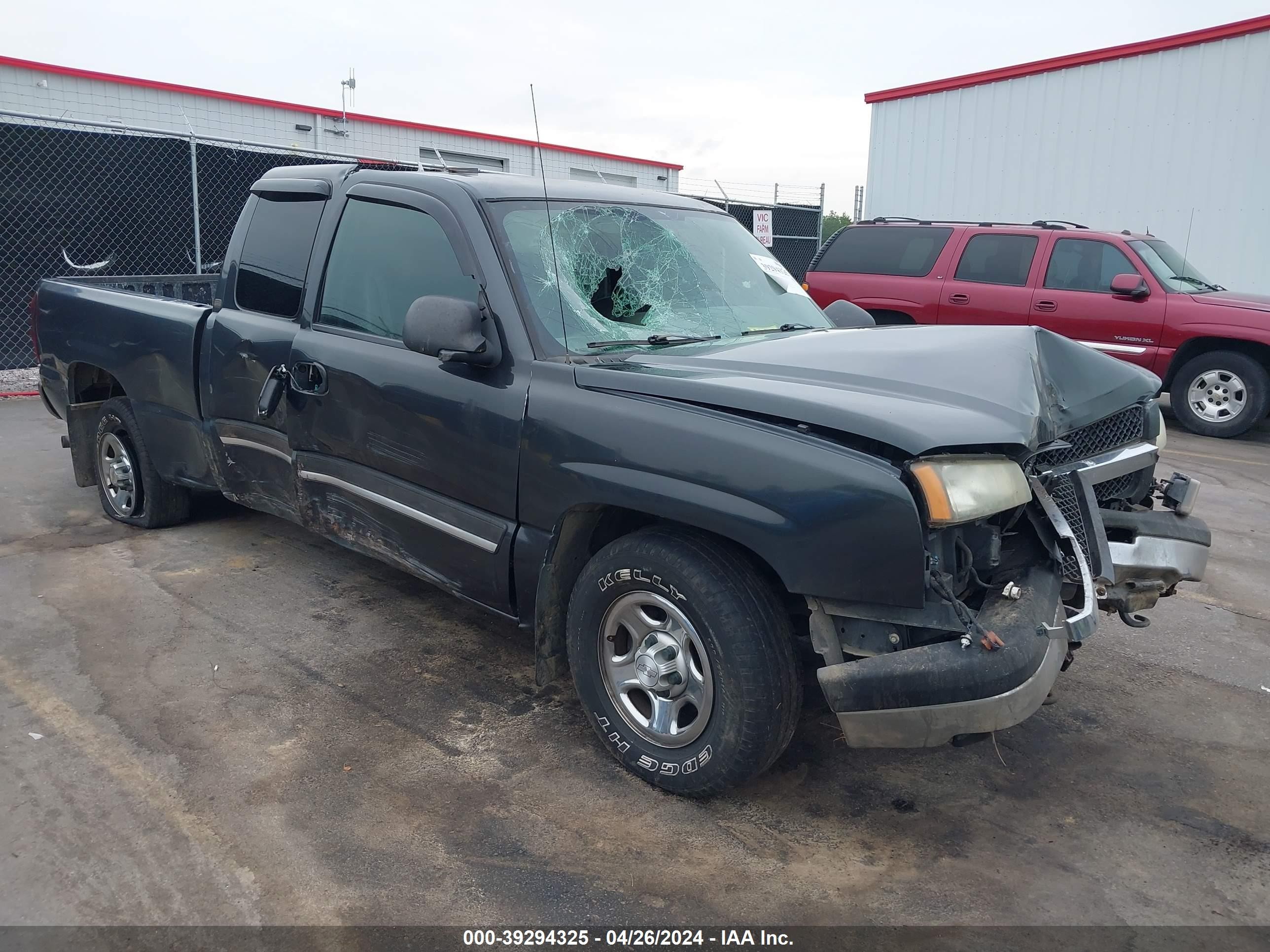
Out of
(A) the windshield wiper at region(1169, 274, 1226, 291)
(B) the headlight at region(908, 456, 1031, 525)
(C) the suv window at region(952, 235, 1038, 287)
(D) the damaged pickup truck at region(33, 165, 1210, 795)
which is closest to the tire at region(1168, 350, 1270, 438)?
(A) the windshield wiper at region(1169, 274, 1226, 291)

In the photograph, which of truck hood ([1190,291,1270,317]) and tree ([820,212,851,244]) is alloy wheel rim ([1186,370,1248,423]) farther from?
tree ([820,212,851,244])

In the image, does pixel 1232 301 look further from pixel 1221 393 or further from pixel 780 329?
pixel 780 329

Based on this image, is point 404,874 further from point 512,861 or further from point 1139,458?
point 1139,458

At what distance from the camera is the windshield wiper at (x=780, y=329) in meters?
3.83

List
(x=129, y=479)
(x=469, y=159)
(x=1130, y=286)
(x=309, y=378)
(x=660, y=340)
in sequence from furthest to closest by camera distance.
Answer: (x=469, y=159), (x=1130, y=286), (x=129, y=479), (x=309, y=378), (x=660, y=340)

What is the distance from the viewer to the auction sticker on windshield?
4320mm

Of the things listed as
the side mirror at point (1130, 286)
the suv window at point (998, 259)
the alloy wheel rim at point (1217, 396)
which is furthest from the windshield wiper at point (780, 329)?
the alloy wheel rim at point (1217, 396)

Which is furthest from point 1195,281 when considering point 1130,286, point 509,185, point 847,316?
point 509,185

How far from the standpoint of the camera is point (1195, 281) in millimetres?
9711

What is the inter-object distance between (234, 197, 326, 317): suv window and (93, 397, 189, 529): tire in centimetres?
135

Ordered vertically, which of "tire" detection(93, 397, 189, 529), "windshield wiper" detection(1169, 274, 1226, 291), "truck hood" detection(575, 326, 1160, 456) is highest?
"windshield wiper" detection(1169, 274, 1226, 291)

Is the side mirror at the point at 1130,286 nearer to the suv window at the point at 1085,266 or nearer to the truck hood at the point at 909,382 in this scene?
the suv window at the point at 1085,266

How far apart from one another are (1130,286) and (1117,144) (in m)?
5.88

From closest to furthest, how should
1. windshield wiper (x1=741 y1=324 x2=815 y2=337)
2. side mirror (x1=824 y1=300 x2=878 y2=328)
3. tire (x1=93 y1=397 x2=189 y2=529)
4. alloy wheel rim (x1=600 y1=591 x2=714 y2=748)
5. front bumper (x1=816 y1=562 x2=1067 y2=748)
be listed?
1. front bumper (x1=816 y1=562 x2=1067 y2=748)
2. alloy wheel rim (x1=600 y1=591 x2=714 y2=748)
3. windshield wiper (x1=741 y1=324 x2=815 y2=337)
4. side mirror (x1=824 y1=300 x2=878 y2=328)
5. tire (x1=93 y1=397 x2=189 y2=529)
